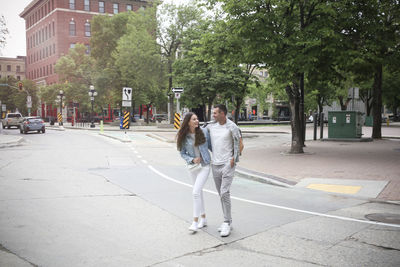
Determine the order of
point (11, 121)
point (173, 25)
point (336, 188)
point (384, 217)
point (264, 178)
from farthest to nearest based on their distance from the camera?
point (11, 121)
point (173, 25)
point (264, 178)
point (336, 188)
point (384, 217)

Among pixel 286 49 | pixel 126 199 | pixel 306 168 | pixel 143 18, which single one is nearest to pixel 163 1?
pixel 143 18

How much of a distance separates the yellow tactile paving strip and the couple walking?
4.06m

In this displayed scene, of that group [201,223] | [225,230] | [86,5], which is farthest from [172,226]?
[86,5]

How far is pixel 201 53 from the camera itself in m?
17.2

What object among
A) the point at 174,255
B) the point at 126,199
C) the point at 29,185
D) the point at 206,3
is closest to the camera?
the point at 174,255

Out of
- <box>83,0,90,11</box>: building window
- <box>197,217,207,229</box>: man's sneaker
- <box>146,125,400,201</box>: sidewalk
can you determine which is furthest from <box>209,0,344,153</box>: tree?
<box>83,0,90,11</box>: building window

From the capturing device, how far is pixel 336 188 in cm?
905

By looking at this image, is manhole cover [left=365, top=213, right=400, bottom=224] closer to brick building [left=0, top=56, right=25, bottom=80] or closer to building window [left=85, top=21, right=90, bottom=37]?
building window [left=85, top=21, right=90, bottom=37]

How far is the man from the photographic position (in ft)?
18.4

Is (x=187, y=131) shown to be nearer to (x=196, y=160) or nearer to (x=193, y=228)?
(x=196, y=160)

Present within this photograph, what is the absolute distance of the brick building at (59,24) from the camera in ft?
242

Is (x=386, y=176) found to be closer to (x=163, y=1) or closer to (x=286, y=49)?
(x=286, y=49)

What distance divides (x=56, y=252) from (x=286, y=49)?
11700mm

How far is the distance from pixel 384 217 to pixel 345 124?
17119 millimetres
